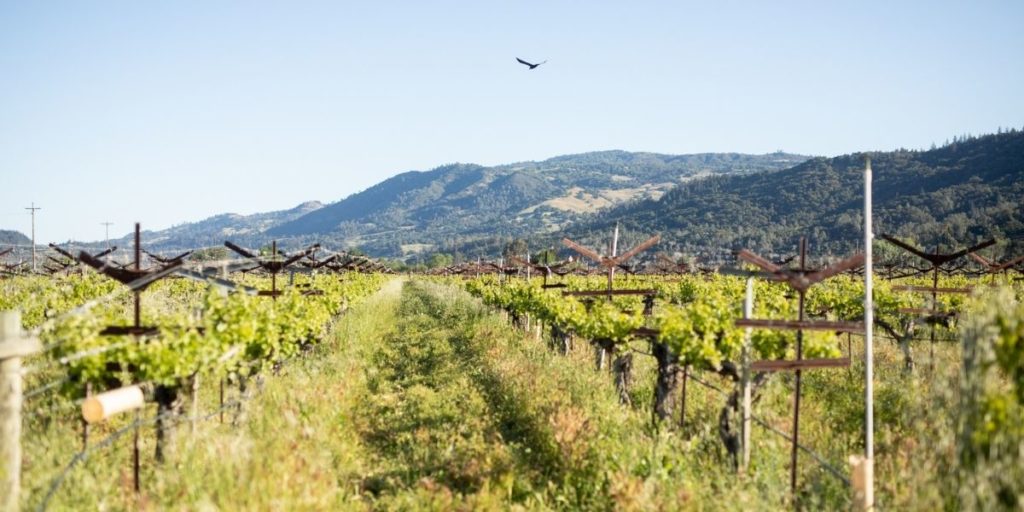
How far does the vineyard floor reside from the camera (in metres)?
6.78

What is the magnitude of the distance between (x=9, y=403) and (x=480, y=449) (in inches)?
224

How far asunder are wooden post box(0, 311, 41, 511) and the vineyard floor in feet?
1.90

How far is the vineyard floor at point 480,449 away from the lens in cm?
678

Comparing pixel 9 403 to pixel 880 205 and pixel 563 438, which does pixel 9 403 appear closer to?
pixel 563 438

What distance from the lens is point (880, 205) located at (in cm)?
13650

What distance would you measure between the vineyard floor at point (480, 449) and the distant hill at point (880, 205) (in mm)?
83624

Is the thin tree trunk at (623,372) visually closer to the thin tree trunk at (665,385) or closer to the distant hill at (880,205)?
the thin tree trunk at (665,385)

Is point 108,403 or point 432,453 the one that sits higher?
point 108,403

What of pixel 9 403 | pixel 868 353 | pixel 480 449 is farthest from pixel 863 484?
pixel 9 403

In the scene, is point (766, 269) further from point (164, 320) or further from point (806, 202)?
point (806, 202)

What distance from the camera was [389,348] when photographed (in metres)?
20.7

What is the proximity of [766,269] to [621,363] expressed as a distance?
5554 millimetres

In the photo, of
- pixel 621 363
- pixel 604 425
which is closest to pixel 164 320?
pixel 604 425

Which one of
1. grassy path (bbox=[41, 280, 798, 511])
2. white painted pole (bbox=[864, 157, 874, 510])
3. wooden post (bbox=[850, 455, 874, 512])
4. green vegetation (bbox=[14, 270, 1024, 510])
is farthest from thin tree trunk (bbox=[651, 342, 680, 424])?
wooden post (bbox=[850, 455, 874, 512])
